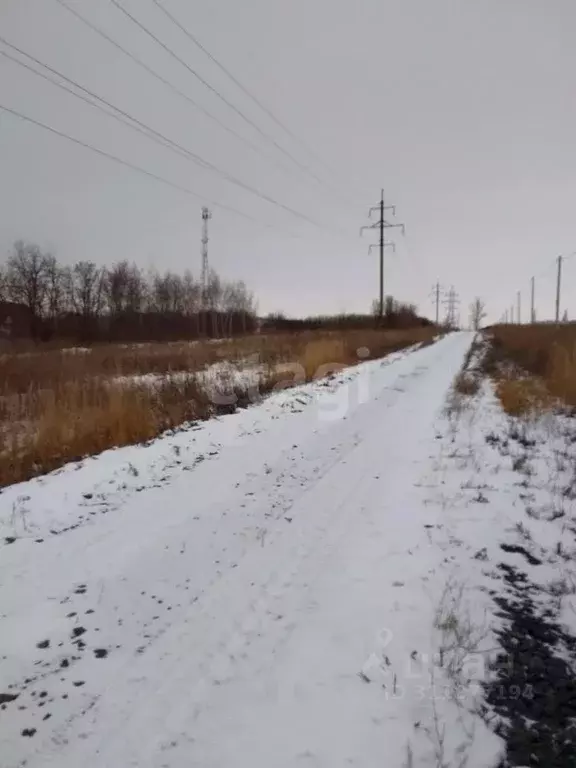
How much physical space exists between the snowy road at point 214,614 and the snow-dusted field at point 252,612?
0.04 ft

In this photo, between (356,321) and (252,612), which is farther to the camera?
(356,321)

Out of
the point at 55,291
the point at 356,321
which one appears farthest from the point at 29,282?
the point at 356,321

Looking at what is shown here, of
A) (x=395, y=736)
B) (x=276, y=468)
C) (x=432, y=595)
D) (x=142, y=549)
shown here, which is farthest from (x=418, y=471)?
(x=395, y=736)

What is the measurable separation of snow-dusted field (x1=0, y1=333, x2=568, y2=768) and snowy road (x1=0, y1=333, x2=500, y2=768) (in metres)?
0.01

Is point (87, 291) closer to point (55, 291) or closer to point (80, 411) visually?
point (55, 291)

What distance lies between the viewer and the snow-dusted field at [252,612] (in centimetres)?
210

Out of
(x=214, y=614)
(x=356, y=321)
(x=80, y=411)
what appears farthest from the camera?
(x=356, y=321)

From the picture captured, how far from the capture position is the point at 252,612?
117 inches

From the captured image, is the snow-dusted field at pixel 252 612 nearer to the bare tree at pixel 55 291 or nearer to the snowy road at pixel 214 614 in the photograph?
the snowy road at pixel 214 614

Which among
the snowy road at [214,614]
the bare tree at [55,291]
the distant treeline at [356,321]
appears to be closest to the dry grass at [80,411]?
the snowy road at [214,614]

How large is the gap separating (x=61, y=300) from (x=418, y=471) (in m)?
68.9

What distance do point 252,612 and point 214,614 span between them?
0.25 m

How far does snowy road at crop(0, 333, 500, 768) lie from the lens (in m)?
2.10

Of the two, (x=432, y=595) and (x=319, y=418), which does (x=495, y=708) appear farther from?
(x=319, y=418)
